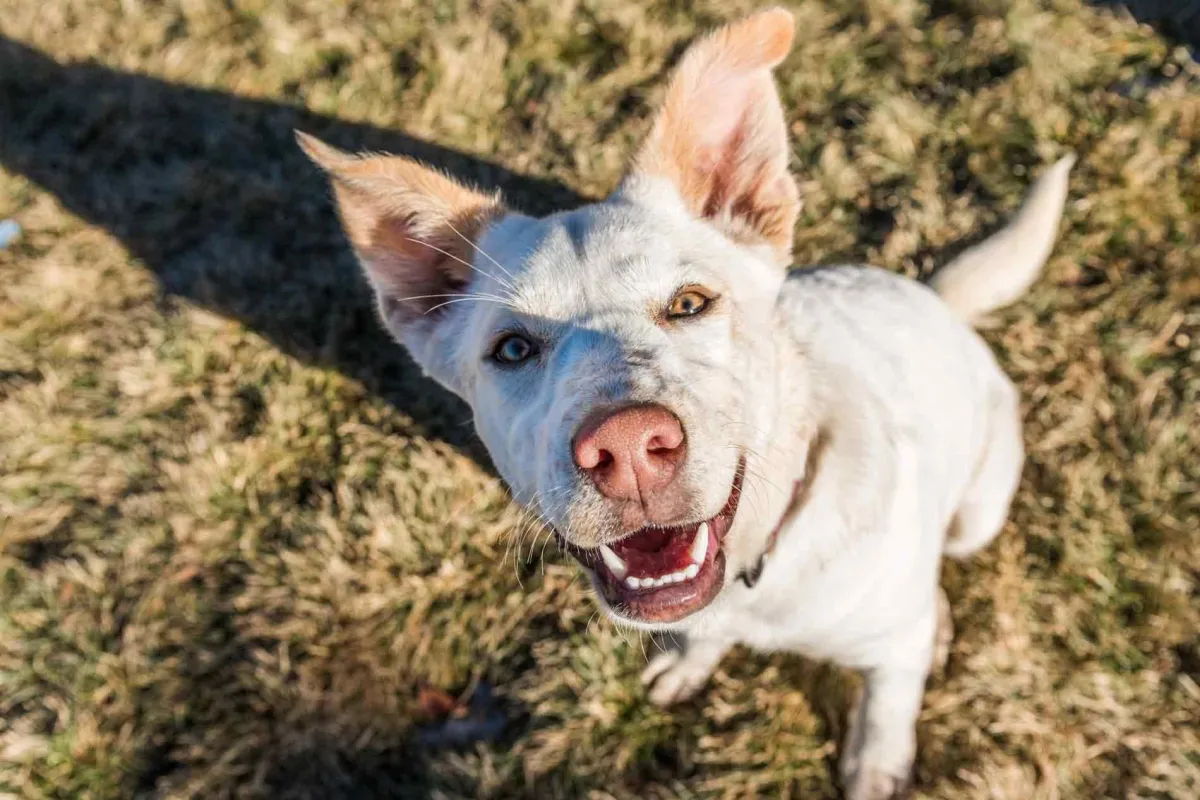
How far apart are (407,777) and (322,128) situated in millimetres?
3712

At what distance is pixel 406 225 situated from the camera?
2.72m

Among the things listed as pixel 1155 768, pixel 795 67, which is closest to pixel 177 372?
pixel 795 67

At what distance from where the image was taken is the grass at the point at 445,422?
11.1 ft

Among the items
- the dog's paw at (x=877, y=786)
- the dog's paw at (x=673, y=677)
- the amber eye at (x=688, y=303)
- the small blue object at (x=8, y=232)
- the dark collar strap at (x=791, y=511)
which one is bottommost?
the dog's paw at (x=673, y=677)

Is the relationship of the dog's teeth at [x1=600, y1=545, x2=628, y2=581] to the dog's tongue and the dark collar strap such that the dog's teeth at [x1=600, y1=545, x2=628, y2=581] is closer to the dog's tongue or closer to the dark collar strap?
the dog's tongue

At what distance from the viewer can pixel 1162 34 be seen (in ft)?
15.2

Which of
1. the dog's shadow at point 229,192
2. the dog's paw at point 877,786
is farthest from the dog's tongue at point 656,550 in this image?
the dog's shadow at point 229,192

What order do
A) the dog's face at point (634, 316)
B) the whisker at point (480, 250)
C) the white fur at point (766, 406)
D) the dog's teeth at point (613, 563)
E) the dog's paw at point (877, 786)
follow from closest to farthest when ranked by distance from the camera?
1. the dog's face at point (634, 316)
2. the white fur at point (766, 406)
3. the dog's teeth at point (613, 563)
4. the whisker at point (480, 250)
5. the dog's paw at point (877, 786)

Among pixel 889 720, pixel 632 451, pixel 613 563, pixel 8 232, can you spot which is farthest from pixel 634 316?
pixel 8 232

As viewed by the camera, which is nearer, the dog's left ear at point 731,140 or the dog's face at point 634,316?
the dog's face at point 634,316

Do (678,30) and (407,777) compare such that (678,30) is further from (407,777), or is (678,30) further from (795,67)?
(407,777)

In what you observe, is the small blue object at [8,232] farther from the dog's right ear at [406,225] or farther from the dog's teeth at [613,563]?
the dog's teeth at [613,563]

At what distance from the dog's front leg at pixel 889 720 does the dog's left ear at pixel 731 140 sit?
1307 mm

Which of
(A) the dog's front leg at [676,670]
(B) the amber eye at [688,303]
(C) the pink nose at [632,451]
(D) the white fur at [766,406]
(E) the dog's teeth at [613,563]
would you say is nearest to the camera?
(C) the pink nose at [632,451]
